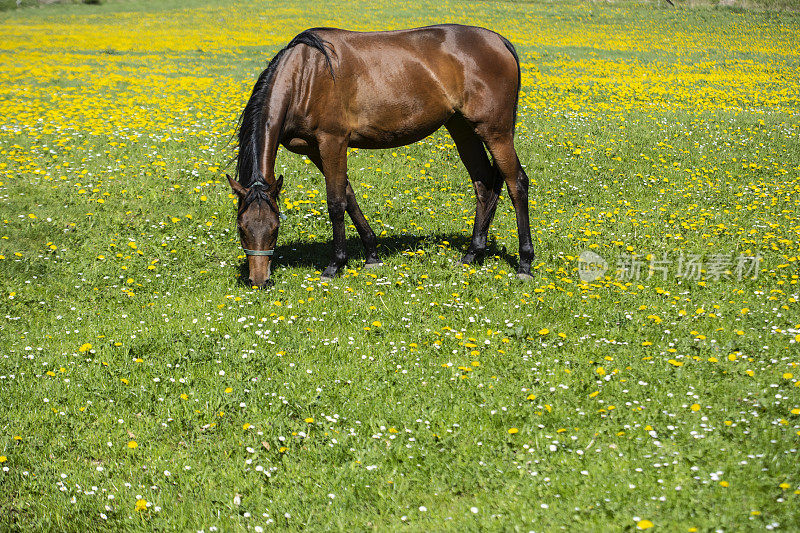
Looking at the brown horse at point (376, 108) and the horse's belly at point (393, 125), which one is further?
the horse's belly at point (393, 125)

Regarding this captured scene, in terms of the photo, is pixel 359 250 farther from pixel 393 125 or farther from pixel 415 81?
pixel 415 81

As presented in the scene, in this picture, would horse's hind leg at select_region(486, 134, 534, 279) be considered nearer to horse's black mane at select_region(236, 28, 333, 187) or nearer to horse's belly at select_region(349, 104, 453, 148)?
horse's belly at select_region(349, 104, 453, 148)

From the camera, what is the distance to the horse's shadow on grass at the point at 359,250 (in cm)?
953

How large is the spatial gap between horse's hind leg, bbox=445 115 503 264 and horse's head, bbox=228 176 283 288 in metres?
2.76

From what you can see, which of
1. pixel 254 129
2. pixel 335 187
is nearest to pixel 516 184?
pixel 335 187

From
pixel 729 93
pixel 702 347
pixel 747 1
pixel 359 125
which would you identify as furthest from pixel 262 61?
pixel 747 1

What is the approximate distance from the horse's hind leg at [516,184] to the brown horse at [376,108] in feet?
0.04

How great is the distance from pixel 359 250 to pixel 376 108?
2.17 meters

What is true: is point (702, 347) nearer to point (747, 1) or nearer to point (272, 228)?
point (272, 228)

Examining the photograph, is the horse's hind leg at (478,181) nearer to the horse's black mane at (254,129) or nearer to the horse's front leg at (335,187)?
the horse's front leg at (335,187)

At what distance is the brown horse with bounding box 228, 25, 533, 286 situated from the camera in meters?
8.15

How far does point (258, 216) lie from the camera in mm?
7785

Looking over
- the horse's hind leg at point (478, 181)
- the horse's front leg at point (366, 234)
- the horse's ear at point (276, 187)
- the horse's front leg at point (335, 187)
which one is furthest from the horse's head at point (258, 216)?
the horse's hind leg at point (478, 181)

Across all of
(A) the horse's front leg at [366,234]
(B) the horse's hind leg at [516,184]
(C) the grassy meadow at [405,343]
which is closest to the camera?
(C) the grassy meadow at [405,343]
